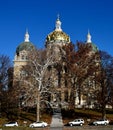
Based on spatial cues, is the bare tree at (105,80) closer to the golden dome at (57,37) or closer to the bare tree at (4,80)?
the bare tree at (4,80)

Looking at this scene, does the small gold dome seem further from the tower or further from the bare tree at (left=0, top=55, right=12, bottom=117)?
the bare tree at (left=0, top=55, right=12, bottom=117)

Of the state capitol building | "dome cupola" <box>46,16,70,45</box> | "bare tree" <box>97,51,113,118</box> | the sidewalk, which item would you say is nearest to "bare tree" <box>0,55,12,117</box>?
the state capitol building

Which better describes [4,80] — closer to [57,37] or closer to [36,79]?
[36,79]

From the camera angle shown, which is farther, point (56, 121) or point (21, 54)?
point (21, 54)

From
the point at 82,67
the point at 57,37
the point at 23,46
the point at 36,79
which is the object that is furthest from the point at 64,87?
the point at 23,46

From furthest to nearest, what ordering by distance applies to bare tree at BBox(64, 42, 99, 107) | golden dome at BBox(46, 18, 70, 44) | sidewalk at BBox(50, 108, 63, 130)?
golden dome at BBox(46, 18, 70, 44) → bare tree at BBox(64, 42, 99, 107) → sidewalk at BBox(50, 108, 63, 130)

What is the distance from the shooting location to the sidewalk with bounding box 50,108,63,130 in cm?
6298

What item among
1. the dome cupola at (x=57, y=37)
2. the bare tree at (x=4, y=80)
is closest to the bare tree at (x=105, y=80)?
the bare tree at (x=4, y=80)

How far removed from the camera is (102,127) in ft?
200

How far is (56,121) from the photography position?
71.2 meters

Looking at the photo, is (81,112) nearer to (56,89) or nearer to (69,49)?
(56,89)

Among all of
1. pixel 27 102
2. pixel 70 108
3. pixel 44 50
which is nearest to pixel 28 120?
pixel 27 102

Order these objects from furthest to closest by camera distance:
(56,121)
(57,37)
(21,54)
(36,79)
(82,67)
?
(21,54)
(57,37)
(82,67)
(56,121)
(36,79)

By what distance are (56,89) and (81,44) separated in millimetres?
10685
